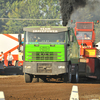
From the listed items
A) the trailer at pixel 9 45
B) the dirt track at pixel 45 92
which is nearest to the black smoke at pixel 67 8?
the trailer at pixel 9 45

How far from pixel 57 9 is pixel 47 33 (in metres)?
80.6

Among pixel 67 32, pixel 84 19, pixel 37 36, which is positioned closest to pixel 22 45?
pixel 37 36

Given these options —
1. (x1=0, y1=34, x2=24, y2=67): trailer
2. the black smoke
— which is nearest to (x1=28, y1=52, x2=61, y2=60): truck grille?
(x1=0, y1=34, x2=24, y2=67): trailer

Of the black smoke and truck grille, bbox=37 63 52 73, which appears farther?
the black smoke

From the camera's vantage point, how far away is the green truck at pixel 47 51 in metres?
14.8

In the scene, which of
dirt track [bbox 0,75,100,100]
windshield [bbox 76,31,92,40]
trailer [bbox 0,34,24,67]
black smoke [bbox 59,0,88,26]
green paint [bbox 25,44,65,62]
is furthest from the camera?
windshield [bbox 76,31,92,40]

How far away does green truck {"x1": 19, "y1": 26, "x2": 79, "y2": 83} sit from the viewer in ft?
48.4

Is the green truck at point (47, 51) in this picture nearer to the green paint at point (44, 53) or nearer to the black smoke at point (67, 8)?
the green paint at point (44, 53)

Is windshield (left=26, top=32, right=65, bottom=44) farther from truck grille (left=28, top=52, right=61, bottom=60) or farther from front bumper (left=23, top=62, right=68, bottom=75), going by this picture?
front bumper (left=23, top=62, right=68, bottom=75)

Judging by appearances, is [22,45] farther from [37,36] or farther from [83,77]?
[83,77]

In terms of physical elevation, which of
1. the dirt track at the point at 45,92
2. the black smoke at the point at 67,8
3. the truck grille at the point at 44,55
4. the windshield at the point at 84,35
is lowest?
the dirt track at the point at 45,92

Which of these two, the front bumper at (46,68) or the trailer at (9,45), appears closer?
the front bumper at (46,68)

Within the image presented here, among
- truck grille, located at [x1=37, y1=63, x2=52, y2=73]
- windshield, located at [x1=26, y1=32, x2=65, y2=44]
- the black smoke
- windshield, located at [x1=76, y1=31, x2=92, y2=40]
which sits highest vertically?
the black smoke

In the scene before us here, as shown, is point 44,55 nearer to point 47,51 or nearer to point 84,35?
point 47,51
